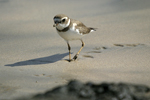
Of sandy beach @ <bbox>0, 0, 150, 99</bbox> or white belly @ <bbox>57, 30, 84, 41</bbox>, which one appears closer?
sandy beach @ <bbox>0, 0, 150, 99</bbox>

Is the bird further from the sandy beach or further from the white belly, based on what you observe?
the sandy beach

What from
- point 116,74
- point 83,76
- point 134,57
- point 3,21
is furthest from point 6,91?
point 3,21

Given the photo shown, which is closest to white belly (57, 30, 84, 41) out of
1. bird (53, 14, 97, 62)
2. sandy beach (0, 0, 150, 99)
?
bird (53, 14, 97, 62)

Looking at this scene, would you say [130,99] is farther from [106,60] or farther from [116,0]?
[116,0]

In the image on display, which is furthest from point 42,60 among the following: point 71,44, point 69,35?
point 71,44

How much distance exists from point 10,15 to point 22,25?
834mm

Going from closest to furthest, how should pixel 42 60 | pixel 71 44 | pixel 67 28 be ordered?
pixel 67 28, pixel 42 60, pixel 71 44

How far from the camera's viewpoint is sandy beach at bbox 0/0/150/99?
12.5 ft

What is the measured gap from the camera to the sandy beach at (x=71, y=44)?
12.5 ft

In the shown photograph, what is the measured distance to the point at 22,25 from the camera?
6402 mm

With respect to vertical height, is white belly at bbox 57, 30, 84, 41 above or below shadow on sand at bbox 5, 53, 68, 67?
above

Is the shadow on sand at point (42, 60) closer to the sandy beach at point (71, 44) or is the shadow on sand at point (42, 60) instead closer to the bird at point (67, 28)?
the sandy beach at point (71, 44)

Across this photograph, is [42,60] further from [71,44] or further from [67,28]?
[71,44]

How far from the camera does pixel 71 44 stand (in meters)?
5.47
